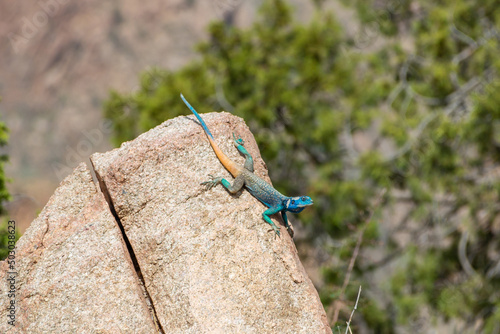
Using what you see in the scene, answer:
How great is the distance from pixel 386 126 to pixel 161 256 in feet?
22.7

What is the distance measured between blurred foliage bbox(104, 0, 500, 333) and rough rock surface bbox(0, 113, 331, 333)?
5.22 metres

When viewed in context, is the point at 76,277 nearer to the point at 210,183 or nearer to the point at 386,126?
the point at 210,183

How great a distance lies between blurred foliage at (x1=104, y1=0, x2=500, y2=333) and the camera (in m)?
9.59

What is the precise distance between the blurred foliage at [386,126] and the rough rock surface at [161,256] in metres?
5.22

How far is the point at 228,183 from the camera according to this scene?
3.88 m

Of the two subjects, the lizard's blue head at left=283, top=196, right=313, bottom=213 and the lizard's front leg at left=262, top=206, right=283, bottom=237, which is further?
the lizard's blue head at left=283, top=196, right=313, bottom=213

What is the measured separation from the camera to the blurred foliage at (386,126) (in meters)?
9.59

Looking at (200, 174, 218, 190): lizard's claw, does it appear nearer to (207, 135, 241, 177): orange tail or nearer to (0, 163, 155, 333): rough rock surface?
(207, 135, 241, 177): orange tail

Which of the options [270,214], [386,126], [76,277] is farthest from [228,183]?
[386,126]

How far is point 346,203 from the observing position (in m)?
9.88

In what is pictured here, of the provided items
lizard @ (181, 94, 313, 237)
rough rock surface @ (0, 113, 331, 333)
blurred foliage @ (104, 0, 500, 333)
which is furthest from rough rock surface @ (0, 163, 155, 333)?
blurred foliage @ (104, 0, 500, 333)

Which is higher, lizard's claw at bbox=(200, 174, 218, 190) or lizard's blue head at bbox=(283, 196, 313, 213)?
lizard's claw at bbox=(200, 174, 218, 190)

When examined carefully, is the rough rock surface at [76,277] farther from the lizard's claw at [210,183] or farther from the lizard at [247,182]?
the lizard at [247,182]

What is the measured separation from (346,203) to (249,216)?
638cm
